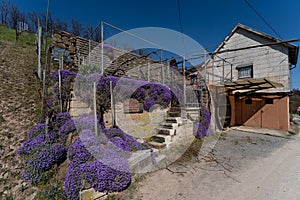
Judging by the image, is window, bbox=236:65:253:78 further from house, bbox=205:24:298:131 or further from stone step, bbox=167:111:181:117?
stone step, bbox=167:111:181:117

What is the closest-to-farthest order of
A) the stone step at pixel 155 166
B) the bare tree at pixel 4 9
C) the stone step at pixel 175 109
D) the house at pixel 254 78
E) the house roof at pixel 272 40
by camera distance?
the stone step at pixel 155 166
the stone step at pixel 175 109
the house roof at pixel 272 40
the house at pixel 254 78
the bare tree at pixel 4 9

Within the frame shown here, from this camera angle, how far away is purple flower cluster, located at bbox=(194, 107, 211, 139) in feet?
19.5

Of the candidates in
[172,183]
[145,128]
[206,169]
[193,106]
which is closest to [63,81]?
[145,128]

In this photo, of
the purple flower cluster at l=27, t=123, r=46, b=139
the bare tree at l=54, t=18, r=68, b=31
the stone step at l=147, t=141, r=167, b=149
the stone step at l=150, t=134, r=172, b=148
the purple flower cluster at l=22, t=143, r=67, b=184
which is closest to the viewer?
the purple flower cluster at l=22, t=143, r=67, b=184

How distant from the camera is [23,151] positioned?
2.82 metres

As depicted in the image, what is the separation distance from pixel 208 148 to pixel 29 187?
16.1 feet

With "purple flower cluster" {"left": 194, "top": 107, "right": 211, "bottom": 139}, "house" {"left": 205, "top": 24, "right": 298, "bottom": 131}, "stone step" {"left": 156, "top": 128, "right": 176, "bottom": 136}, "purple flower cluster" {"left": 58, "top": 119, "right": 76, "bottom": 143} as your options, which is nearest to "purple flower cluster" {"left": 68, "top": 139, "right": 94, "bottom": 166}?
"purple flower cluster" {"left": 58, "top": 119, "right": 76, "bottom": 143}

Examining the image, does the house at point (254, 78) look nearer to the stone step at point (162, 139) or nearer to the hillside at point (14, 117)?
the stone step at point (162, 139)

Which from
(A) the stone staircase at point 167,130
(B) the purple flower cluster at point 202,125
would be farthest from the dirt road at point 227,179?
(B) the purple flower cluster at point 202,125

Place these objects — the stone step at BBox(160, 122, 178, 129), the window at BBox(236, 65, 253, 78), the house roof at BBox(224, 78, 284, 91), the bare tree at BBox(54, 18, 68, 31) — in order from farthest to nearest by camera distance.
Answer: the bare tree at BBox(54, 18, 68, 31) → the window at BBox(236, 65, 253, 78) → the house roof at BBox(224, 78, 284, 91) → the stone step at BBox(160, 122, 178, 129)

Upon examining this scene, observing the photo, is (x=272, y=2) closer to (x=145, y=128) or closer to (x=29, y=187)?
(x=145, y=128)

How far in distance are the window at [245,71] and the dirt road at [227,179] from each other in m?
6.30

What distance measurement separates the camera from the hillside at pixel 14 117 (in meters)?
2.34

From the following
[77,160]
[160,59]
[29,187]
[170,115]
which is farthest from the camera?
[160,59]
